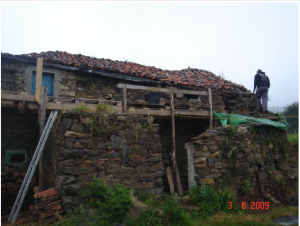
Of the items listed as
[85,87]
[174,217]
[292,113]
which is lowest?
[174,217]

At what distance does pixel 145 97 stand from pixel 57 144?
4.67 meters

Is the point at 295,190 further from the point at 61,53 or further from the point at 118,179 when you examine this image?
the point at 61,53

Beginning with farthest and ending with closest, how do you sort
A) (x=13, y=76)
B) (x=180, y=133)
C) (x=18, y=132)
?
(x=180, y=133)
(x=13, y=76)
(x=18, y=132)

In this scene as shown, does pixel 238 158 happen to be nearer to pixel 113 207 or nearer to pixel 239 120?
pixel 239 120

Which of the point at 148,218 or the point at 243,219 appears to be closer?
the point at 148,218

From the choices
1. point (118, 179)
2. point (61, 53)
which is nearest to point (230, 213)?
point (118, 179)

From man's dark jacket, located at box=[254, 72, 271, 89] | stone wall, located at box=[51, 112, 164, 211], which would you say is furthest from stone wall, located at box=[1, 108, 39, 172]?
man's dark jacket, located at box=[254, 72, 271, 89]

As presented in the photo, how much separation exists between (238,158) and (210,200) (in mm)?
1716

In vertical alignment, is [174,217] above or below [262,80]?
below

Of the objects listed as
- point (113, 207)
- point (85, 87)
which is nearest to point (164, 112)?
point (85, 87)

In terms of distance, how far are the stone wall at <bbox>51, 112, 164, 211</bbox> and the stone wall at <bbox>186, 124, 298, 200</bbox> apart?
1.23m

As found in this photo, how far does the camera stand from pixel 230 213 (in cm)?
545

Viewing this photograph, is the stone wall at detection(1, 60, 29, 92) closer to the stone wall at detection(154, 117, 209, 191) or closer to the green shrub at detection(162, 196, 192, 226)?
the stone wall at detection(154, 117, 209, 191)

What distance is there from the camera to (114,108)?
729 cm
